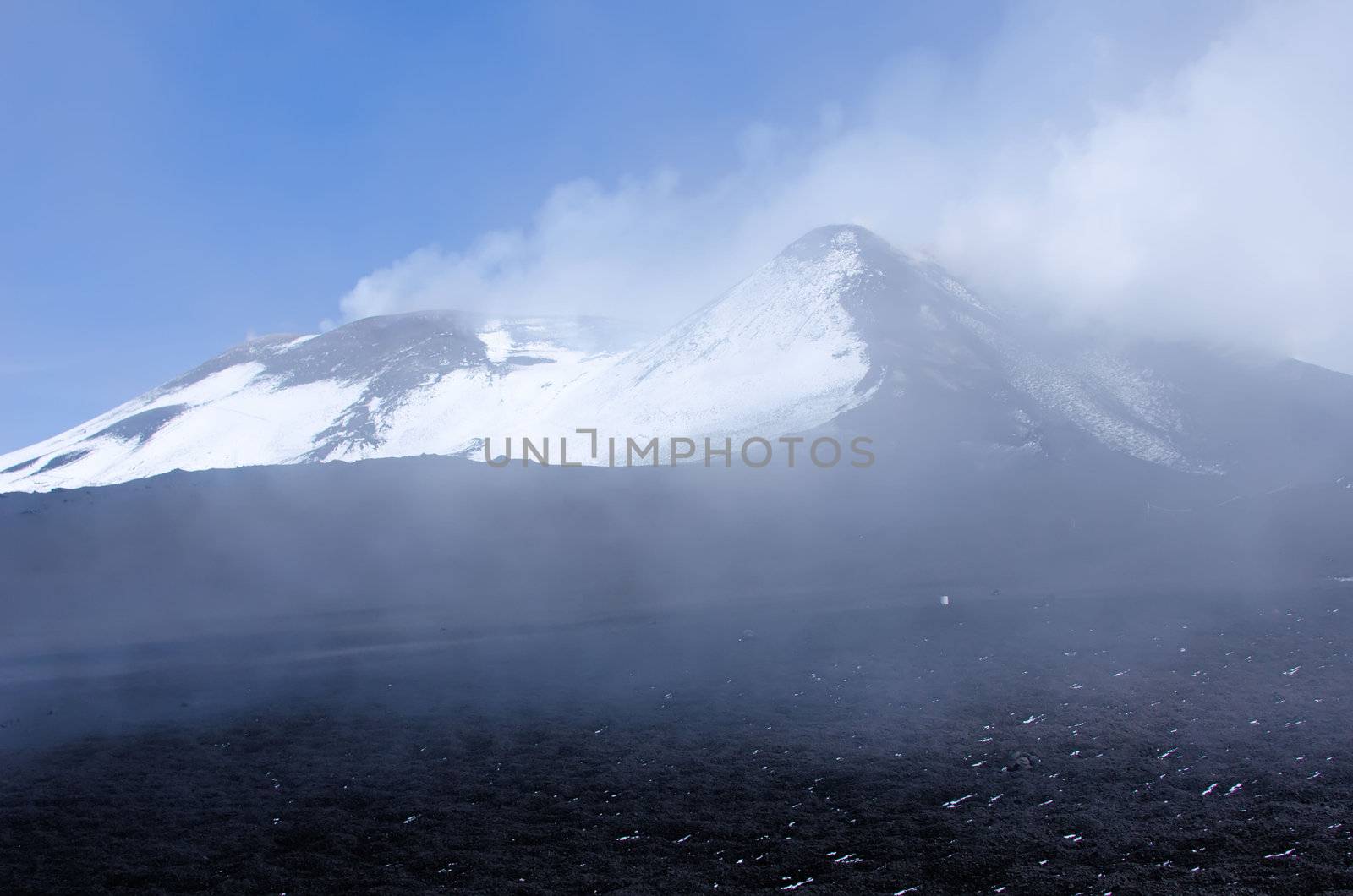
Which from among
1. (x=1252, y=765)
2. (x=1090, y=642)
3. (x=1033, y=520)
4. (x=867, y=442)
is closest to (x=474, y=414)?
(x=867, y=442)

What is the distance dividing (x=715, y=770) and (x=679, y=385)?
149ft

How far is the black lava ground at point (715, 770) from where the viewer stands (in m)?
8.22

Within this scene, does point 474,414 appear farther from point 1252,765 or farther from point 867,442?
point 1252,765

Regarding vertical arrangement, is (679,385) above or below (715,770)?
above

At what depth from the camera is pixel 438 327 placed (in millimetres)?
88625

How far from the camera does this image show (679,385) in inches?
2191

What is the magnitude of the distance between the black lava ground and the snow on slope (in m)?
27.0

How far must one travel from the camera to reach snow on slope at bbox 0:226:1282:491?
46.9 meters

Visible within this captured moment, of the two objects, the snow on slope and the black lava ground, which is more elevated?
the snow on slope

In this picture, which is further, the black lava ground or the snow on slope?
the snow on slope

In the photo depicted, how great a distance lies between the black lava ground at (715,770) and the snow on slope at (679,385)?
27.0 metres

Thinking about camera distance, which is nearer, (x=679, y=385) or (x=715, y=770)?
(x=715, y=770)

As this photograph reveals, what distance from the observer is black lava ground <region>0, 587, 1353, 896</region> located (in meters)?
8.22

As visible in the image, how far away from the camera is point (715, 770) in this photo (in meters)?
10.9
